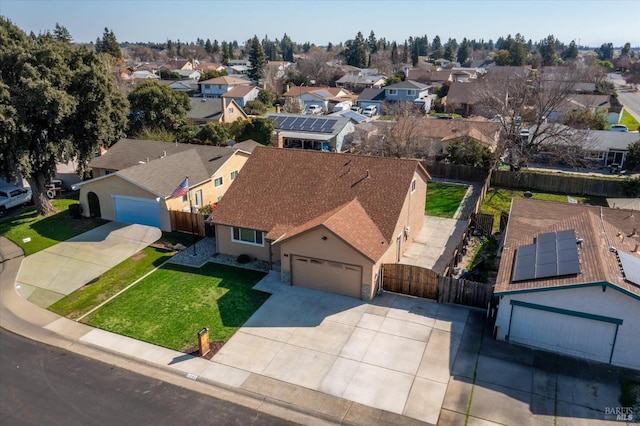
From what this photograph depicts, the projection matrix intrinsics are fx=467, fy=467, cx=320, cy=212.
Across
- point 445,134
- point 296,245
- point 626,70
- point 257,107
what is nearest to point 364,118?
point 445,134

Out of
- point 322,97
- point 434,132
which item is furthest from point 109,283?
point 322,97

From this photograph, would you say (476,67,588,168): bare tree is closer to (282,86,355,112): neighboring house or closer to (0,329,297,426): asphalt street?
A: (0,329,297,426): asphalt street

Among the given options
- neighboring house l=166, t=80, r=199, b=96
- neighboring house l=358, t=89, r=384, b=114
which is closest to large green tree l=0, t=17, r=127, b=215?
neighboring house l=358, t=89, r=384, b=114

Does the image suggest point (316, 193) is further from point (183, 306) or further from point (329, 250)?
point (183, 306)

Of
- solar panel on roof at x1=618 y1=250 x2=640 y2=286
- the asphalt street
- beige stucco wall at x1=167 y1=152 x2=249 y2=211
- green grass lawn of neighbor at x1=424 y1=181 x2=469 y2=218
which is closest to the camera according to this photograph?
the asphalt street

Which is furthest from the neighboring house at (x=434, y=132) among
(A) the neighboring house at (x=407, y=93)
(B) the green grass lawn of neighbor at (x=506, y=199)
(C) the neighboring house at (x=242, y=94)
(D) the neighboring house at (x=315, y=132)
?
(C) the neighboring house at (x=242, y=94)
